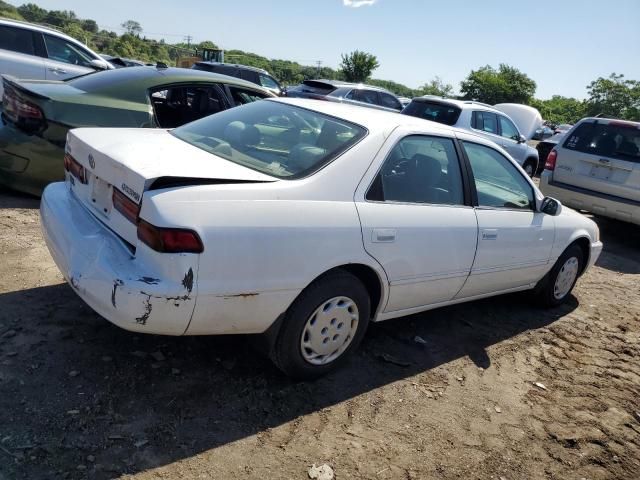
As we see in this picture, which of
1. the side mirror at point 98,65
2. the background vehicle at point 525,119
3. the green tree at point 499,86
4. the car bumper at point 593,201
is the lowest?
the car bumper at point 593,201

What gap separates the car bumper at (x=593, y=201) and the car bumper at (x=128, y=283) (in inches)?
273

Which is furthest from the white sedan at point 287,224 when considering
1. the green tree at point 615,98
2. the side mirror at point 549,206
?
the green tree at point 615,98

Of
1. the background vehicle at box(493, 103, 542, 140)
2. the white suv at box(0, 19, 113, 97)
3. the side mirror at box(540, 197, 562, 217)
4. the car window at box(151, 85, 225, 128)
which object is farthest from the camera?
the background vehicle at box(493, 103, 542, 140)

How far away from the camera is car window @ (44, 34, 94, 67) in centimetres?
830

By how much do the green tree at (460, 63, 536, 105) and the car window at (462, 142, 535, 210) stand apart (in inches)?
2033

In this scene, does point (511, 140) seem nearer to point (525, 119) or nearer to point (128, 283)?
point (525, 119)

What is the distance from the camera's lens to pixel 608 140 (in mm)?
7609

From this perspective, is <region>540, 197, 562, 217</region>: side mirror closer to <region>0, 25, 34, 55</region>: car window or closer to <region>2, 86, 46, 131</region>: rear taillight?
<region>2, 86, 46, 131</region>: rear taillight

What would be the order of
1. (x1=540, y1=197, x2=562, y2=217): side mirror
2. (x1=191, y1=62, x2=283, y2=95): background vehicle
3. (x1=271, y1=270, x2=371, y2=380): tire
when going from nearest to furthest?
(x1=271, y1=270, x2=371, y2=380): tire
(x1=540, y1=197, x2=562, y2=217): side mirror
(x1=191, y1=62, x2=283, y2=95): background vehicle

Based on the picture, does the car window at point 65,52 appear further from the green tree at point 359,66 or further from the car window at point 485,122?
the green tree at point 359,66

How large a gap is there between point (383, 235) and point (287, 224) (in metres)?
0.66

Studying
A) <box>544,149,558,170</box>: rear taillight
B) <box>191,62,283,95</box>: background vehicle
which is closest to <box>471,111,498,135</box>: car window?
<box>544,149,558,170</box>: rear taillight

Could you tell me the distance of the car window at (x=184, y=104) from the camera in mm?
5789

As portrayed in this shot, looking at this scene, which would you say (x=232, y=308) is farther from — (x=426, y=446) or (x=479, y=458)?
(x=479, y=458)
